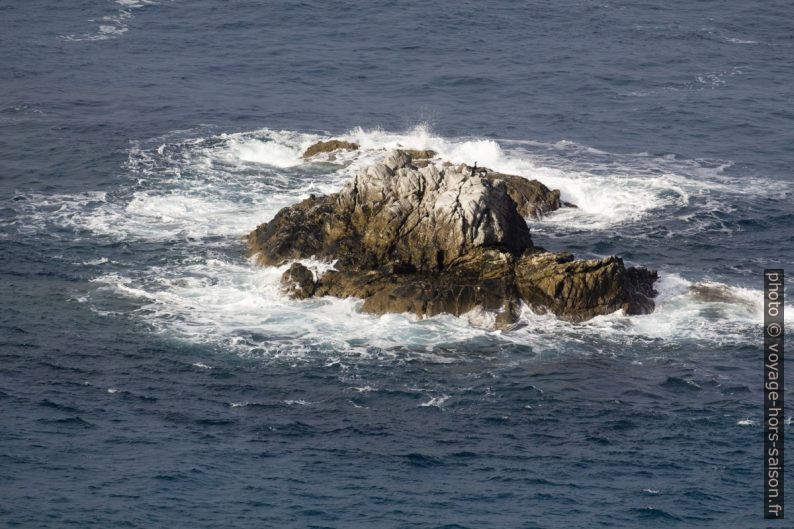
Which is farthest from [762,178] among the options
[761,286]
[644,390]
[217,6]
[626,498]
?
[217,6]

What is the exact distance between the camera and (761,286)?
85938mm

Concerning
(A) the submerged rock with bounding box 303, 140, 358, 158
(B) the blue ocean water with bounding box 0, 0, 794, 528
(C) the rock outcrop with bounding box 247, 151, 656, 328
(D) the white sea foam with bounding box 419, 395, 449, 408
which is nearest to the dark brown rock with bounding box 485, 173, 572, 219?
(B) the blue ocean water with bounding box 0, 0, 794, 528

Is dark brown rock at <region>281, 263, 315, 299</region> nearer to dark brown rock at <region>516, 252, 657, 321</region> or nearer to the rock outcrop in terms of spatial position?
the rock outcrop

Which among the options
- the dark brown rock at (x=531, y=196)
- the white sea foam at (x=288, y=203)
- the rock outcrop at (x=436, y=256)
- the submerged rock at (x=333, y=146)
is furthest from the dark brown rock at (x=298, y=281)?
the submerged rock at (x=333, y=146)

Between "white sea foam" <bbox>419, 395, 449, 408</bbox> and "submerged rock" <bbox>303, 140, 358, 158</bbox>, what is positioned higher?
"submerged rock" <bbox>303, 140, 358, 158</bbox>

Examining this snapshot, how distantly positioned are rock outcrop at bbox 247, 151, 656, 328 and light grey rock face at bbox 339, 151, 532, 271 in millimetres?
63

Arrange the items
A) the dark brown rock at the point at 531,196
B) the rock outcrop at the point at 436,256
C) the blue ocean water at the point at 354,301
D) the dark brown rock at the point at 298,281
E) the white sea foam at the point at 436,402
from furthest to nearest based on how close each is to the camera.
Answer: the dark brown rock at the point at 531,196 → the dark brown rock at the point at 298,281 → the rock outcrop at the point at 436,256 → the white sea foam at the point at 436,402 → the blue ocean water at the point at 354,301

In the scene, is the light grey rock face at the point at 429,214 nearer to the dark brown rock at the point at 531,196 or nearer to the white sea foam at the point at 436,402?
the dark brown rock at the point at 531,196

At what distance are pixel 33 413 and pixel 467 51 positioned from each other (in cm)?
8182

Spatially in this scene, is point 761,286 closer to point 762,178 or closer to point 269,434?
point 762,178

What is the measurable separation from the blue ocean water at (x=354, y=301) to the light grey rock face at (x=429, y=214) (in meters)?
5.37

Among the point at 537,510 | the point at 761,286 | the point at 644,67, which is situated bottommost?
the point at 537,510

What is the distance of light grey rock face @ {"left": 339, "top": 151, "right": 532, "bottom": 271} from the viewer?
270 ft

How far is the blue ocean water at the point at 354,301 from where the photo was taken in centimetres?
6353
